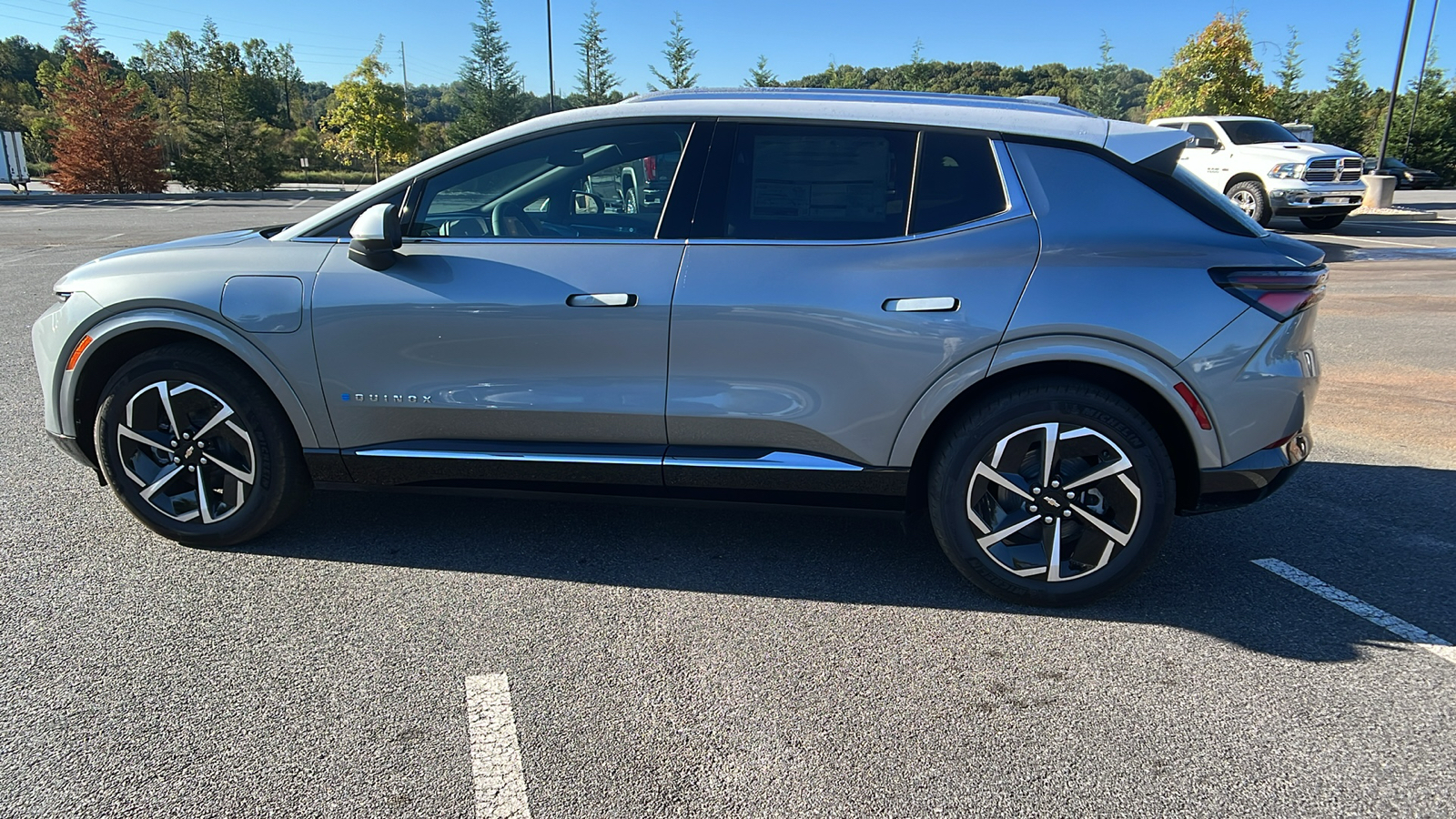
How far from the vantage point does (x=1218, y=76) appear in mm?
28188

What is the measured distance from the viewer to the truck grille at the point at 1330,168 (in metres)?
16.2

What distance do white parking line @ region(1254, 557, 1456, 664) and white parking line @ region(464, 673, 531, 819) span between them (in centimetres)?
296

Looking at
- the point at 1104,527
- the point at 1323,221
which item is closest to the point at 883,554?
the point at 1104,527

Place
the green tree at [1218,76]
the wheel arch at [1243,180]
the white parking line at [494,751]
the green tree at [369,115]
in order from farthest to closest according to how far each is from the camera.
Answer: the green tree at [369,115] < the green tree at [1218,76] < the wheel arch at [1243,180] < the white parking line at [494,751]

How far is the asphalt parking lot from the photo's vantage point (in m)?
2.41

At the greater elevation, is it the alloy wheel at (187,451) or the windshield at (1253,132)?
the windshield at (1253,132)

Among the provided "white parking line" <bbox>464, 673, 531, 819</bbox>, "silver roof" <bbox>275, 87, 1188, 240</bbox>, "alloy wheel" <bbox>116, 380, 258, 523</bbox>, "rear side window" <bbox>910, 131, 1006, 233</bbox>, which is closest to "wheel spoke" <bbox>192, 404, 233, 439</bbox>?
"alloy wheel" <bbox>116, 380, 258, 523</bbox>

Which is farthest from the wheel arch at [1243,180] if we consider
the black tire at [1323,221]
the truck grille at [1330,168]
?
the black tire at [1323,221]

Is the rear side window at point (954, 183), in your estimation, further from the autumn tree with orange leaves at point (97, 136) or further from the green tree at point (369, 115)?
the green tree at point (369, 115)

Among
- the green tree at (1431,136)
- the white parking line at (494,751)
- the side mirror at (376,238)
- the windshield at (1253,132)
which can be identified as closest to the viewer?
the white parking line at (494,751)

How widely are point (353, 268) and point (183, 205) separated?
93.5ft

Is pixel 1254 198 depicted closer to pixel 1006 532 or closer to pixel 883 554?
pixel 883 554

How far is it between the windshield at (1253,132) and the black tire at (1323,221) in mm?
1532

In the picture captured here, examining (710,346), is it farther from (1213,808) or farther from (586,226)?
(1213,808)
